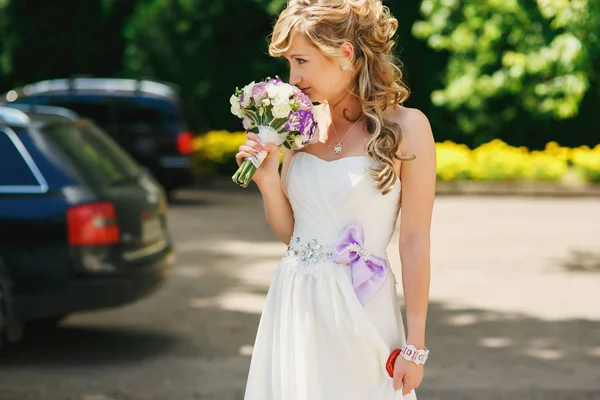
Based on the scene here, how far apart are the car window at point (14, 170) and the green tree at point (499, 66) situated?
7997 millimetres

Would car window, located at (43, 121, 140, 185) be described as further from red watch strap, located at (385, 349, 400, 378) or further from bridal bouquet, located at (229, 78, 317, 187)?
red watch strap, located at (385, 349, 400, 378)

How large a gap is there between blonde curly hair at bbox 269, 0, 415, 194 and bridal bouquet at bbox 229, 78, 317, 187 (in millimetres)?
120

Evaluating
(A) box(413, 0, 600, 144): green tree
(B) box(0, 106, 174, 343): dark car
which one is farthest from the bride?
(A) box(413, 0, 600, 144): green tree

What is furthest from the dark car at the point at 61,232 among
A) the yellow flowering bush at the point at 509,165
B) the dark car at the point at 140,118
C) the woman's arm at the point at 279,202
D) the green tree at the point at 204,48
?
the green tree at the point at 204,48

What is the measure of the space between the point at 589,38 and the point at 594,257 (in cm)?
253

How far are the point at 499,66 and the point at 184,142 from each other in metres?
9.17

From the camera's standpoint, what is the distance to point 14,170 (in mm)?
7676

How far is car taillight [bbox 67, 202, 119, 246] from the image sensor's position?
7430mm

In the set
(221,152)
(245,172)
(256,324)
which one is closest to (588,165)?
(221,152)

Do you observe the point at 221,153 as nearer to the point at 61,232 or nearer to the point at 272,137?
the point at 61,232

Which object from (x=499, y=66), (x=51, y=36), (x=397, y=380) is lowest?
(x=397, y=380)

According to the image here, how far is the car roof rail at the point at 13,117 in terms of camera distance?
26.2 feet

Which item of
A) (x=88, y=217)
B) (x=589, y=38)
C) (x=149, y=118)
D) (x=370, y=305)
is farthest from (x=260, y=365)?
(x=149, y=118)

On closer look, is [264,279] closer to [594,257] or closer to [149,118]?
[594,257]
